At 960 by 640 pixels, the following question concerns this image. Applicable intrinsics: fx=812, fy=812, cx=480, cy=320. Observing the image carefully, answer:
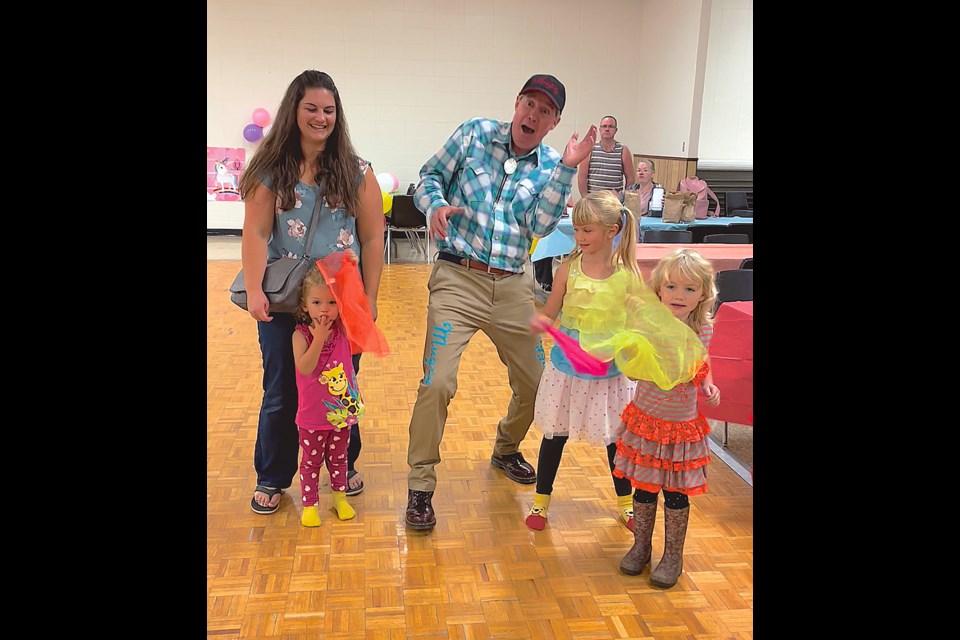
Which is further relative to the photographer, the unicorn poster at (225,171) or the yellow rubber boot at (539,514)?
the unicorn poster at (225,171)

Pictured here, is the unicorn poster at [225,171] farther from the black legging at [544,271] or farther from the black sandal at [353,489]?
the black sandal at [353,489]

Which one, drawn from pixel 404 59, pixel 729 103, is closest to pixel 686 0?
pixel 729 103

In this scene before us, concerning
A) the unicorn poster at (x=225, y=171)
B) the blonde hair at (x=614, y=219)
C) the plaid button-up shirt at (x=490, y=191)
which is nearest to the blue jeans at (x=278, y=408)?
the plaid button-up shirt at (x=490, y=191)

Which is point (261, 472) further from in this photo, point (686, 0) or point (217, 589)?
point (686, 0)

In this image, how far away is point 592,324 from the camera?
323 centimetres

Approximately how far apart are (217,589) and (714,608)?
1.82 m

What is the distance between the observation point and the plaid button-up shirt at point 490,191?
3.53 meters

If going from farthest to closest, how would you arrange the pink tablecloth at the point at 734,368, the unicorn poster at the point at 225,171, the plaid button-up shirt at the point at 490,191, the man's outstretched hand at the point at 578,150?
the unicorn poster at the point at 225,171, the pink tablecloth at the point at 734,368, the plaid button-up shirt at the point at 490,191, the man's outstretched hand at the point at 578,150

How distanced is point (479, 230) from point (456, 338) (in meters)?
0.48

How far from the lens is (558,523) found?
3605 millimetres

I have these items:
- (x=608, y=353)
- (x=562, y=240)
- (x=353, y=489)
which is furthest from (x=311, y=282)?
(x=562, y=240)

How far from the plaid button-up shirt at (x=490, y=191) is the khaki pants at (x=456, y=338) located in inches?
4.8

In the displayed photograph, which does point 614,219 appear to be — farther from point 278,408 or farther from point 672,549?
point 278,408

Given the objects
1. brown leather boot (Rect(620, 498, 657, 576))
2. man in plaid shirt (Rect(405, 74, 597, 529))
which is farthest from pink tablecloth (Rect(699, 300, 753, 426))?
man in plaid shirt (Rect(405, 74, 597, 529))
